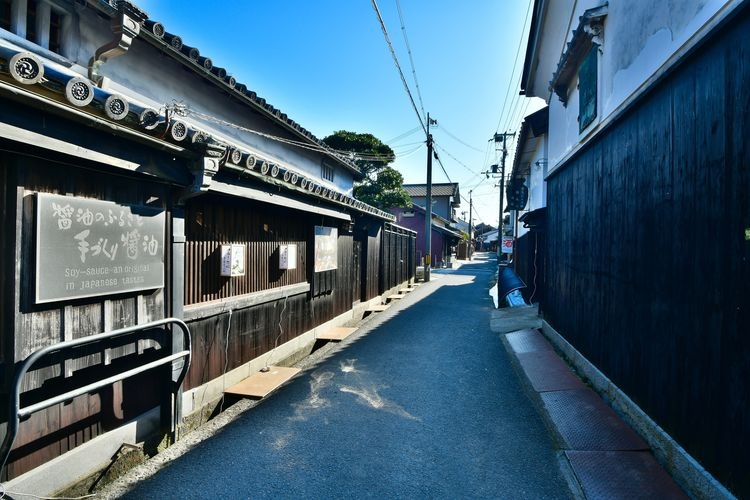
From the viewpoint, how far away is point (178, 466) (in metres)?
4.07

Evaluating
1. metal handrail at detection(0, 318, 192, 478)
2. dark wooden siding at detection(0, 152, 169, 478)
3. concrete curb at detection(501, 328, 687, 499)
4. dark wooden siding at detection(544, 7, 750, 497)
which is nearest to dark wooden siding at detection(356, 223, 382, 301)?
concrete curb at detection(501, 328, 687, 499)

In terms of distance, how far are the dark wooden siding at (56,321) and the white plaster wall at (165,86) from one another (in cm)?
374

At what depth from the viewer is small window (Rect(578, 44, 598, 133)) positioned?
22.1ft

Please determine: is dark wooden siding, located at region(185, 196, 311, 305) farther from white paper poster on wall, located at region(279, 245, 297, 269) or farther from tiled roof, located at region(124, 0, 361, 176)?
tiled roof, located at region(124, 0, 361, 176)

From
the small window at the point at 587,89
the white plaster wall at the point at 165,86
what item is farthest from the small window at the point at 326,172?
the small window at the point at 587,89

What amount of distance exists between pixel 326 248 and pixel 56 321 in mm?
6176

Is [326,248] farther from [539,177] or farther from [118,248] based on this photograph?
[539,177]

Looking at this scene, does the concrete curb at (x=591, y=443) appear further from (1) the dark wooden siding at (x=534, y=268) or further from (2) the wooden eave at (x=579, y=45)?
(1) the dark wooden siding at (x=534, y=268)

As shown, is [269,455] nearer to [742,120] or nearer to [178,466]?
[178,466]

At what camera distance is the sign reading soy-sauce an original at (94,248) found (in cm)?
334

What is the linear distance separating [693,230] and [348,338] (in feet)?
25.3

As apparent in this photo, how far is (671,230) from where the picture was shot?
386cm

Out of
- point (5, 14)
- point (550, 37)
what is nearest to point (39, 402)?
point (5, 14)

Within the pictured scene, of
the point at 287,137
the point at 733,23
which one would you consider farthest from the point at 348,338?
the point at 733,23
